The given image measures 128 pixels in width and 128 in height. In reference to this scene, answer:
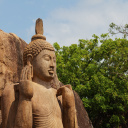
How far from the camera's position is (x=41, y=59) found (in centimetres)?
584

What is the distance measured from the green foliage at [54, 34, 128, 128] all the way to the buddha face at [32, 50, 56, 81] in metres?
12.9

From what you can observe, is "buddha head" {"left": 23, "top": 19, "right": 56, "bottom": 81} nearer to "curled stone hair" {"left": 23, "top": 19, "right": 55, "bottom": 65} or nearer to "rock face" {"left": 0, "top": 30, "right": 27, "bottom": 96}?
"curled stone hair" {"left": 23, "top": 19, "right": 55, "bottom": 65}

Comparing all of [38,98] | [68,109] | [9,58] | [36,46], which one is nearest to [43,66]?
[36,46]

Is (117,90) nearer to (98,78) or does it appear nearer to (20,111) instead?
(98,78)

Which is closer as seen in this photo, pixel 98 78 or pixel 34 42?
pixel 34 42

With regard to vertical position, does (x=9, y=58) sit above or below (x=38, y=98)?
above

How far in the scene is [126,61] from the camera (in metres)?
18.3

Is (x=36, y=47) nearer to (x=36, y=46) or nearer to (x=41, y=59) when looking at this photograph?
(x=36, y=46)

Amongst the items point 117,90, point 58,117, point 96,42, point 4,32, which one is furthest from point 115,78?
point 58,117

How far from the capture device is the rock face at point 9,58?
23.5 ft

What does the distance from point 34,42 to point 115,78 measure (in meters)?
14.6

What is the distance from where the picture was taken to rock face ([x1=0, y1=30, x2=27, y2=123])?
23.5ft

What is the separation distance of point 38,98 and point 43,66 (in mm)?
753

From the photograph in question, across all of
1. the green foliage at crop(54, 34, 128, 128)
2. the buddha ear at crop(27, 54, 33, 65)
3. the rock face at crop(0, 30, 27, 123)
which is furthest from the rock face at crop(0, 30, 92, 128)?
the green foliage at crop(54, 34, 128, 128)
